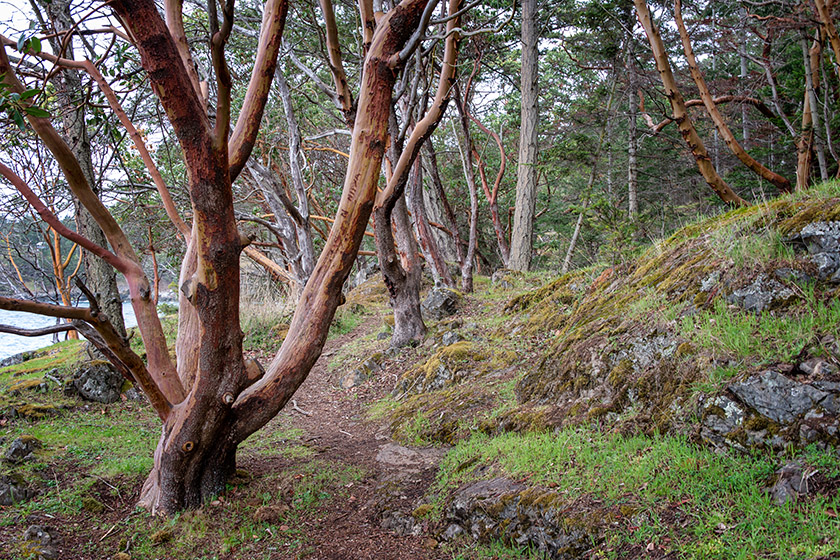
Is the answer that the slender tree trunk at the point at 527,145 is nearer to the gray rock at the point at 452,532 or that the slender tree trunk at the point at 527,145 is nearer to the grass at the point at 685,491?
the grass at the point at 685,491

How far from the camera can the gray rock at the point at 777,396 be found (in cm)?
245

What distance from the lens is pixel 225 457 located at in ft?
12.4

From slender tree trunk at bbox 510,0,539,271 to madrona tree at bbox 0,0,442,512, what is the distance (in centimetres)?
849

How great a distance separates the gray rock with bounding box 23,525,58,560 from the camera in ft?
9.63

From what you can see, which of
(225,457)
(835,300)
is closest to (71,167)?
(225,457)

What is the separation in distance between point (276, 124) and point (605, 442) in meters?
12.5

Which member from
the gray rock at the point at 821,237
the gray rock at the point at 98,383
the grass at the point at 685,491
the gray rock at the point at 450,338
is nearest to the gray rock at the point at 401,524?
the grass at the point at 685,491

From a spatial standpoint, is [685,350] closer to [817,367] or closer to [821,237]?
[817,367]

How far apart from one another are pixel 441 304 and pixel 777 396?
22.3 feet

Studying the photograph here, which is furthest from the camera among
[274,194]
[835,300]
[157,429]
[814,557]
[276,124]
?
[276,124]

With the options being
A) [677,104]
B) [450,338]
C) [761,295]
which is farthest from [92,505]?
[677,104]

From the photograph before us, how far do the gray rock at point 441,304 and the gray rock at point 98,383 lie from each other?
16.8 ft

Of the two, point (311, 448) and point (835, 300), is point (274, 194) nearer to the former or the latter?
point (311, 448)

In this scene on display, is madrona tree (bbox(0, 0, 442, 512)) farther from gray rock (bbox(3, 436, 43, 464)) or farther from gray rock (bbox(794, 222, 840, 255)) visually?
gray rock (bbox(794, 222, 840, 255))
